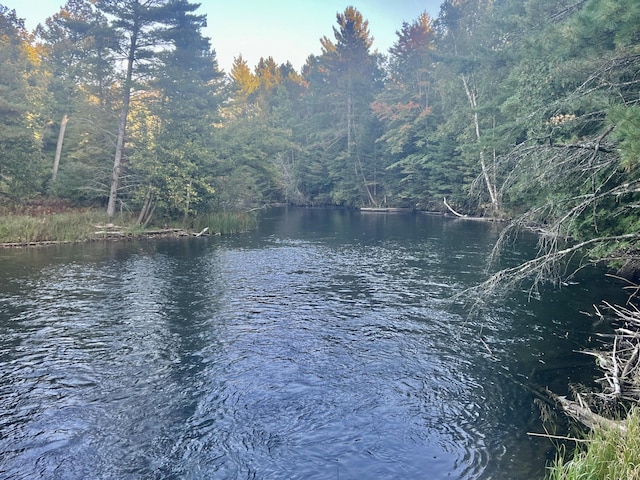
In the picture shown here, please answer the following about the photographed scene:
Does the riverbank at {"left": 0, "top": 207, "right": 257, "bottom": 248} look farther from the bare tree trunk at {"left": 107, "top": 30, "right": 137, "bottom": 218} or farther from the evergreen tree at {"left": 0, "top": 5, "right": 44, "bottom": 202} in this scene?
the evergreen tree at {"left": 0, "top": 5, "right": 44, "bottom": 202}

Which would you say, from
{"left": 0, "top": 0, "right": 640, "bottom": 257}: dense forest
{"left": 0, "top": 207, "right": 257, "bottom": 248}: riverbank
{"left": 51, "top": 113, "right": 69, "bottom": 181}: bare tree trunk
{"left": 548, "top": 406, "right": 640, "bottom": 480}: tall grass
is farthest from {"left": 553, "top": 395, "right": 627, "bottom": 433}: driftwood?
{"left": 51, "top": 113, "right": 69, "bottom": 181}: bare tree trunk

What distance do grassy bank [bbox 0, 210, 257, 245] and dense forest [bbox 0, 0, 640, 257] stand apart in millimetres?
1450

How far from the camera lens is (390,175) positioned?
180 ft

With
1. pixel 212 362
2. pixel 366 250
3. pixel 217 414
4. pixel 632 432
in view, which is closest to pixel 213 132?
pixel 366 250

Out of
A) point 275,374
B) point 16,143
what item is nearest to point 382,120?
point 16,143

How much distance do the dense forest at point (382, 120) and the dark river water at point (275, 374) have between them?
3.27 m

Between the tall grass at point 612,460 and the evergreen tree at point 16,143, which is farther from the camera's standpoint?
the evergreen tree at point 16,143

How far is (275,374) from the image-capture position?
8648 mm

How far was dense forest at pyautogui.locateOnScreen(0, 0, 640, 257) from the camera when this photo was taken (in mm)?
10477

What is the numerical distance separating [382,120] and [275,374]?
176ft

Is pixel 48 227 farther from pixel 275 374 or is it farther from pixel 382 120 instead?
pixel 382 120

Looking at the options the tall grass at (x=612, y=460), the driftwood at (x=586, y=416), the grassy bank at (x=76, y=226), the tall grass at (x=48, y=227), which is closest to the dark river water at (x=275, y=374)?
the driftwood at (x=586, y=416)

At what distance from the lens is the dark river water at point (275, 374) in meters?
6.01

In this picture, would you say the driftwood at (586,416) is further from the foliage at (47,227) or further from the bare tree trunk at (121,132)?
the bare tree trunk at (121,132)
